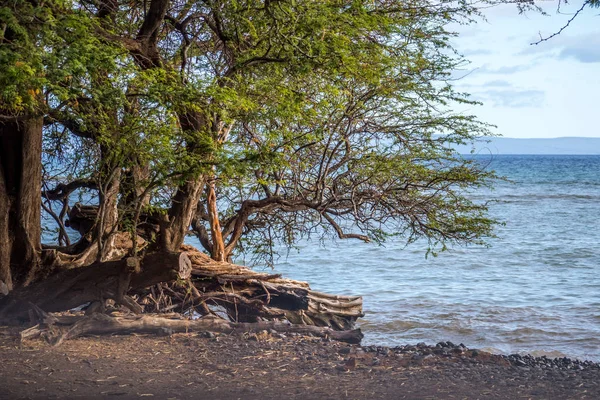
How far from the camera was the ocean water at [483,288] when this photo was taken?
11555mm

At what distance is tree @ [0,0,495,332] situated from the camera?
680 centimetres

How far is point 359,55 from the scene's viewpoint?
8.15 m

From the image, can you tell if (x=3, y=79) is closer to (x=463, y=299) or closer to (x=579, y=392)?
(x=579, y=392)

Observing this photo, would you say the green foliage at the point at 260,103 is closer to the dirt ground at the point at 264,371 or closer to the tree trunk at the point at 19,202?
the tree trunk at the point at 19,202

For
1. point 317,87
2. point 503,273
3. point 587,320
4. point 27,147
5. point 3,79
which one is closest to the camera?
point 3,79

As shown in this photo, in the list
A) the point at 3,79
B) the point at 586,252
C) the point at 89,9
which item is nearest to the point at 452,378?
the point at 3,79

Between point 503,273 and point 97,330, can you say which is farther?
point 503,273

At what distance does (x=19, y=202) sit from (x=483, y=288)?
10151 mm

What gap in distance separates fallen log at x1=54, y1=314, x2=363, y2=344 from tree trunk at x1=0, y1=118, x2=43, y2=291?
916 millimetres

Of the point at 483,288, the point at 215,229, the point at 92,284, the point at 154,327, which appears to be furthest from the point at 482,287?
the point at 92,284

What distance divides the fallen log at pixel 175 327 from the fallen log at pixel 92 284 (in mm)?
293

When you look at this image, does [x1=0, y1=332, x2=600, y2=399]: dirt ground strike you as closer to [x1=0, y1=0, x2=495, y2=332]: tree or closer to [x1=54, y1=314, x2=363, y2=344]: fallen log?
[x1=54, y1=314, x2=363, y2=344]: fallen log

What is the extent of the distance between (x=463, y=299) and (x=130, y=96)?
912 cm

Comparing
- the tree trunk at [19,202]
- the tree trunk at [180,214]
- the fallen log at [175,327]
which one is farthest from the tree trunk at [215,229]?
the tree trunk at [19,202]
